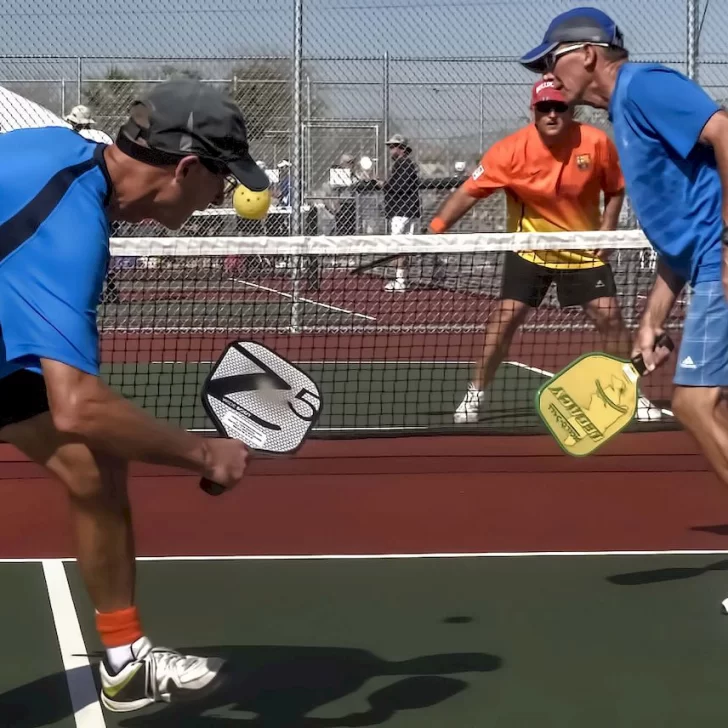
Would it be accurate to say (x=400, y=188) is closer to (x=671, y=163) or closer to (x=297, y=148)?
(x=297, y=148)

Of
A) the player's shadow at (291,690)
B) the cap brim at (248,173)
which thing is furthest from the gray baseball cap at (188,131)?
the player's shadow at (291,690)

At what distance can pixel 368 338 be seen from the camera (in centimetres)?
1327

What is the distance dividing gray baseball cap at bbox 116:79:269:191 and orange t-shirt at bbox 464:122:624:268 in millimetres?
4854

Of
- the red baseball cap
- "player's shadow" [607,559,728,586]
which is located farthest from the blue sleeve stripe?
the red baseball cap

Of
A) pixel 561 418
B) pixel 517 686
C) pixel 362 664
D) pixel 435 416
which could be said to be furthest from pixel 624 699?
pixel 435 416

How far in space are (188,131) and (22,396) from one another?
74cm

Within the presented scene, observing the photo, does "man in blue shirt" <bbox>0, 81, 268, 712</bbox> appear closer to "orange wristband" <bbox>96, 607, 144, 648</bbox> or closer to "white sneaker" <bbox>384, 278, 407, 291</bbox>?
"orange wristband" <bbox>96, 607, 144, 648</bbox>

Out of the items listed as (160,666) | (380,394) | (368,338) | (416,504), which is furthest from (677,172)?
(368,338)

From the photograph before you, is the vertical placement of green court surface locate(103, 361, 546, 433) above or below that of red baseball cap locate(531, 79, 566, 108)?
below

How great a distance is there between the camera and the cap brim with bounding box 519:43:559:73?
15.3ft

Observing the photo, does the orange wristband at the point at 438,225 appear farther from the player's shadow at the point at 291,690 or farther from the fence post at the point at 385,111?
the fence post at the point at 385,111

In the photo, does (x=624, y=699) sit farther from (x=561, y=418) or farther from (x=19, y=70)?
(x=19, y=70)

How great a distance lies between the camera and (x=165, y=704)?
3.86 m

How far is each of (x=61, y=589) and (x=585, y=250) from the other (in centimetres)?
397
